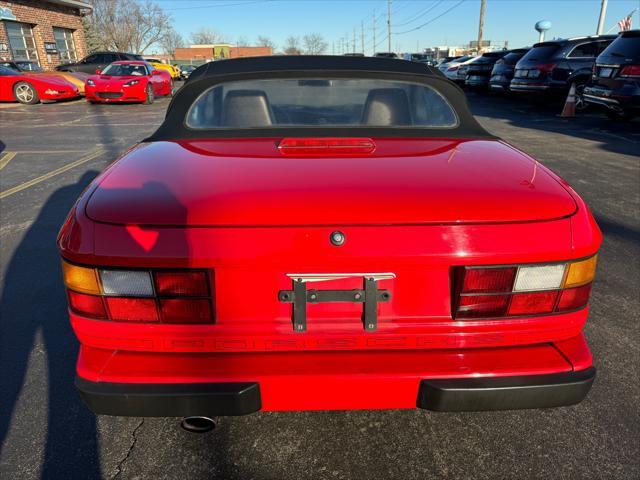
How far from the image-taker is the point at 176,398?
1.50m

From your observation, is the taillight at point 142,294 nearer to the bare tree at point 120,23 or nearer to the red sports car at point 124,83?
the red sports car at point 124,83

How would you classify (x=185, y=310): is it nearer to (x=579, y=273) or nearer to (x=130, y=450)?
(x=130, y=450)

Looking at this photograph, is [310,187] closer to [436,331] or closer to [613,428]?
[436,331]

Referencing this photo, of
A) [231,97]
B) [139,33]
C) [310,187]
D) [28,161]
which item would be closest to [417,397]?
[310,187]

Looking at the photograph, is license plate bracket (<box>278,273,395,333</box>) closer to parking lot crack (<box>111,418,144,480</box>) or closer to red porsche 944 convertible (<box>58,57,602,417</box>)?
red porsche 944 convertible (<box>58,57,602,417</box>)

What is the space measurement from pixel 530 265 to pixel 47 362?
2.53 meters

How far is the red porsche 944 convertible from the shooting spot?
145 centimetres

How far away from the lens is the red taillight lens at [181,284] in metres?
Answer: 1.48

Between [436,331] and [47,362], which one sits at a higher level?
[436,331]

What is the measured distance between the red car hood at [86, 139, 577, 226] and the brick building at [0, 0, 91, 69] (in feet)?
86.5

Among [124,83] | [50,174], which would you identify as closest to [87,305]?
[50,174]

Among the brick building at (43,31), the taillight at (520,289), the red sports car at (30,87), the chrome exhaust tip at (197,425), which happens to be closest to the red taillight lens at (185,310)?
the chrome exhaust tip at (197,425)

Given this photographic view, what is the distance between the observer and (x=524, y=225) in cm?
148

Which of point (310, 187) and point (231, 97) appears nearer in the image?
point (310, 187)
